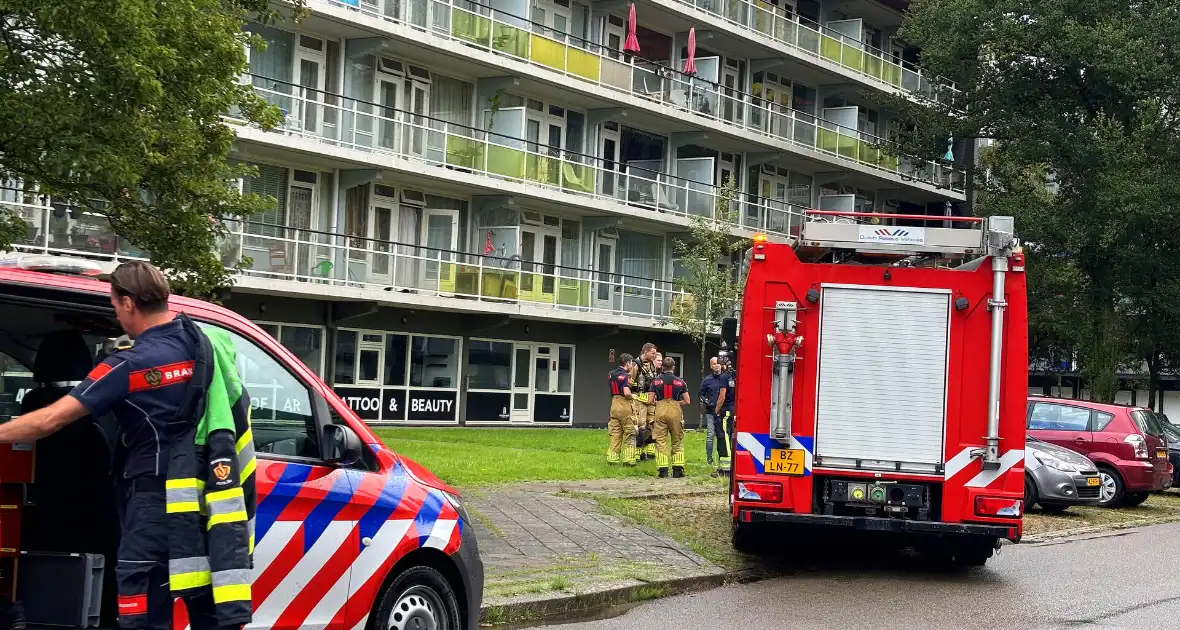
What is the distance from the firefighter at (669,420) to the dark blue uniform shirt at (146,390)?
1597 centimetres

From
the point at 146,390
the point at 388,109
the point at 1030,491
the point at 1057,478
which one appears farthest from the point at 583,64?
the point at 146,390

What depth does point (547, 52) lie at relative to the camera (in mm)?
36156

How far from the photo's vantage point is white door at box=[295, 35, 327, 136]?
30906 millimetres

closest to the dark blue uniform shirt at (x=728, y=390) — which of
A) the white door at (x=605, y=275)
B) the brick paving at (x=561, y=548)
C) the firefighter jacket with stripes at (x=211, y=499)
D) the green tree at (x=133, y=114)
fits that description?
the brick paving at (x=561, y=548)

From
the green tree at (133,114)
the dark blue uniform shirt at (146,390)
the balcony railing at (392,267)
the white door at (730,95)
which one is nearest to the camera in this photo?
the dark blue uniform shirt at (146,390)

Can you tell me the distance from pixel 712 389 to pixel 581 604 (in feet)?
43.4

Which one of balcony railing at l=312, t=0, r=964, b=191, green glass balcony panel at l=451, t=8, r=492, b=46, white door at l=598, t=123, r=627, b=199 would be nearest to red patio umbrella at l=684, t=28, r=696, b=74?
balcony railing at l=312, t=0, r=964, b=191

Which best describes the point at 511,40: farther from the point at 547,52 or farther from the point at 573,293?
the point at 573,293

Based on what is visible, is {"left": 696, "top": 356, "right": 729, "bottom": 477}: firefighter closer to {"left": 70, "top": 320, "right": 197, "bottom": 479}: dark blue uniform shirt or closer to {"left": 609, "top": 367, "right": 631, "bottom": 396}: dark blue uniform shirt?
{"left": 609, "top": 367, "right": 631, "bottom": 396}: dark blue uniform shirt

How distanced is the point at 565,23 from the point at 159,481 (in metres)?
35.0

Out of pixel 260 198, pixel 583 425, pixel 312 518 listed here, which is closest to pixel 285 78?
pixel 583 425

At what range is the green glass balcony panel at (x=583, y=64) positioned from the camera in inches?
1455

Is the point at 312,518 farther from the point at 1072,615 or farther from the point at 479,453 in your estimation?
the point at 479,453

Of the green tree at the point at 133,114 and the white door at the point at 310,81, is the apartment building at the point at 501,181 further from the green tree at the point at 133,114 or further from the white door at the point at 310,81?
the green tree at the point at 133,114
